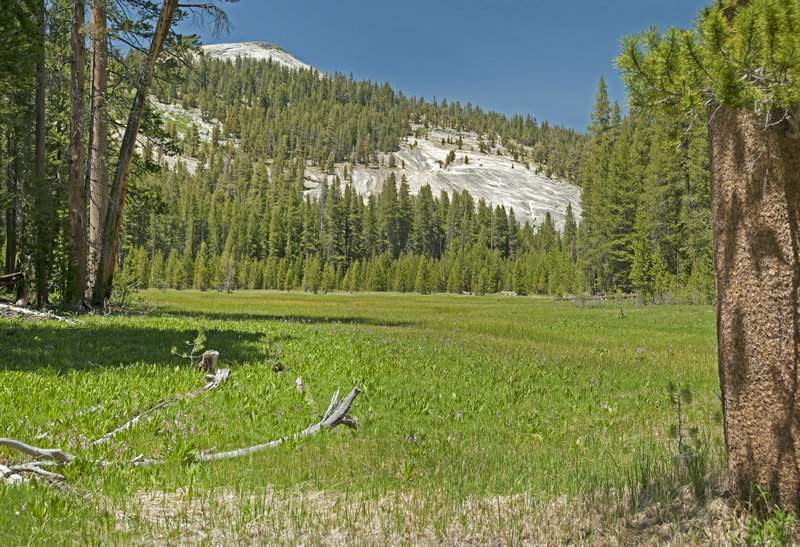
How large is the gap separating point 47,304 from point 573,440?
1787 centimetres

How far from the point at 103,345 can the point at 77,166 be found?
9.90 metres

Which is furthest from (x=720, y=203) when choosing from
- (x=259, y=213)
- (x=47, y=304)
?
(x=259, y=213)

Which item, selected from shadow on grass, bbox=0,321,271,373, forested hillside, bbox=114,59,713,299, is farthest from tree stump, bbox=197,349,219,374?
forested hillside, bbox=114,59,713,299

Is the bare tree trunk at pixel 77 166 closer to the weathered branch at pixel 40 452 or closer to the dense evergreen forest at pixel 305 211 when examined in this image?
the dense evergreen forest at pixel 305 211

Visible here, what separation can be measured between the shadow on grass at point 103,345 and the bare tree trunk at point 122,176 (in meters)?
5.05

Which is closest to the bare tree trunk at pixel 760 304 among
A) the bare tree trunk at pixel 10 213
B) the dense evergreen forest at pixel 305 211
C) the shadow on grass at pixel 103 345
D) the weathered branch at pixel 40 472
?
the dense evergreen forest at pixel 305 211

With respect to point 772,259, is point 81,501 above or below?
below

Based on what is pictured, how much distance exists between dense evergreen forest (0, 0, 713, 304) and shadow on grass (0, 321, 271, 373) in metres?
5.66

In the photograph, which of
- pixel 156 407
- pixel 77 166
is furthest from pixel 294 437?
pixel 77 166

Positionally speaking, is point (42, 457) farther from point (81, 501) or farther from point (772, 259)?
point (772, 259)

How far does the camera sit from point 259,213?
117 m

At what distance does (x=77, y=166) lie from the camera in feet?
55.5

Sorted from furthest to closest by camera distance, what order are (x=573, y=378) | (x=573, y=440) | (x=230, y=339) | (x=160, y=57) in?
(x=160, y=57) → (x=230, y=339) → (x=573, y=378) → (x=573, y=440)

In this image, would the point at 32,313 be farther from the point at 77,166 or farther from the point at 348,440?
the point at 348,440
